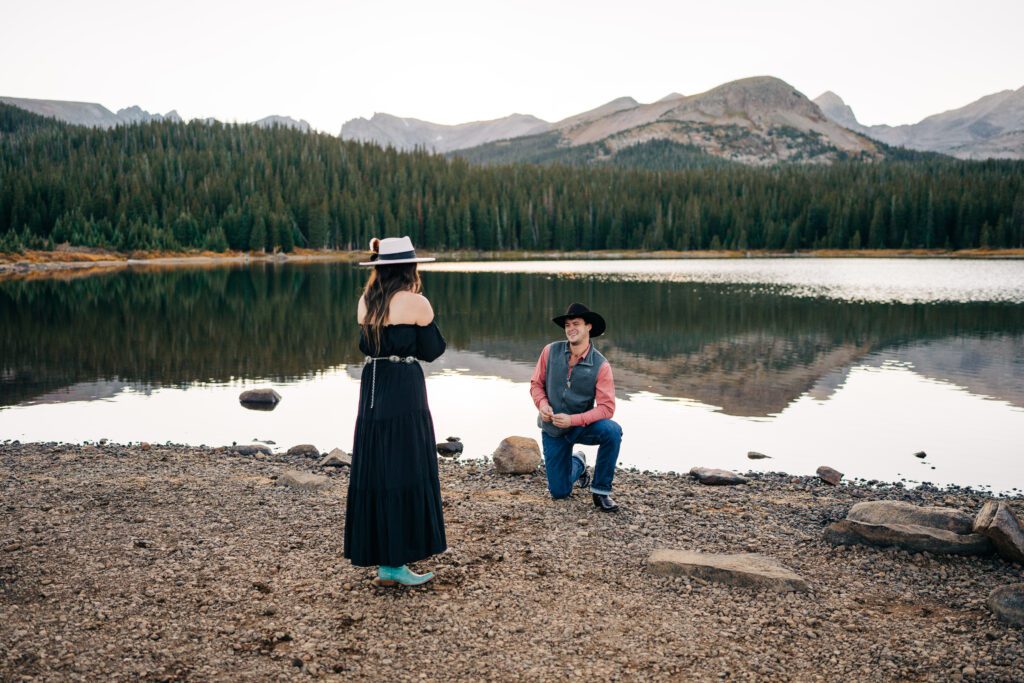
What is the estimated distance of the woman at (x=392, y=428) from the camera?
761 cm

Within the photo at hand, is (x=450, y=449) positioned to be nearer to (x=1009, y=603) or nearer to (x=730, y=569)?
(x=730, y=569)

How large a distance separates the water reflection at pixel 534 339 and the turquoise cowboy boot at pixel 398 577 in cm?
1461

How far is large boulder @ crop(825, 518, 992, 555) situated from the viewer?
336 inches

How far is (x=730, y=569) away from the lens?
786cm

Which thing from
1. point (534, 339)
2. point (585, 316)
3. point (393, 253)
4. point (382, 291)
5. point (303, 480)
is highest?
point (393, 253)

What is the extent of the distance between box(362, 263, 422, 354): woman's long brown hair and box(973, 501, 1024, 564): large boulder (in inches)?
261

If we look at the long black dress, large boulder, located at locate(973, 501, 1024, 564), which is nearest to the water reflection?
large boulder, located at locate(973, 501, 1024, 564)

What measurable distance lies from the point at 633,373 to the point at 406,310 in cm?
1971

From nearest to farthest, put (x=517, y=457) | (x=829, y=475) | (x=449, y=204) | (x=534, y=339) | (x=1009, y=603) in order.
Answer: (x=1009, y=603), (x=517, y=457), (x=829, y=475), (x=534, y=339), (x=449, y=204)

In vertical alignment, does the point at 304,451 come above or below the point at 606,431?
below

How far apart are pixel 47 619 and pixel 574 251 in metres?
152

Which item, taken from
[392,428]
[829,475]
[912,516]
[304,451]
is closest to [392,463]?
[392,428]

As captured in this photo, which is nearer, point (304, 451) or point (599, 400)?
point (599, 400)

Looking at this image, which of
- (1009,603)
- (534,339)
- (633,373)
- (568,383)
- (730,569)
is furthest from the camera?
(534,339)
